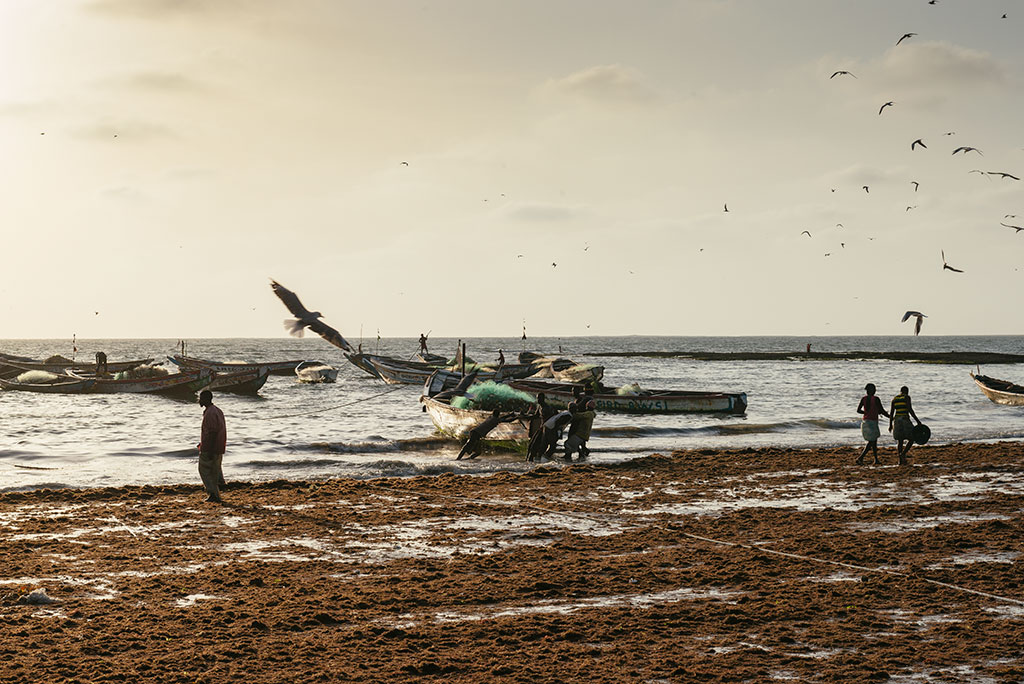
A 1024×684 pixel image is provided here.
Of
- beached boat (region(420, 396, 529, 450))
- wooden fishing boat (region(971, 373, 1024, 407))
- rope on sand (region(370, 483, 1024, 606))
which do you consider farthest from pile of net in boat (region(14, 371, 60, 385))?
wooden fishing boat (region(971, 373, 1024, 407))

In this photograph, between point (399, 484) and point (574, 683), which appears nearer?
point (574, 683)

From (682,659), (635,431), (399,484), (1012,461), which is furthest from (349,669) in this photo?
(635,431)

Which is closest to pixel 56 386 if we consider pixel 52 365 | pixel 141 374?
pixel 141 374

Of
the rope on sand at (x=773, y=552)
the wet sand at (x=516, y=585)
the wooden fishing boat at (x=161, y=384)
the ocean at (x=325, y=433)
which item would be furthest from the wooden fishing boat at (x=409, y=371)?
the wet sand at (x=516, y=585)

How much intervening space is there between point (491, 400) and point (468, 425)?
162 centimetres

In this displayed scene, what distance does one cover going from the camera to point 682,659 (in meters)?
6.89

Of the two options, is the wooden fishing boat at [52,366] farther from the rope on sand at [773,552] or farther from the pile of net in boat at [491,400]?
the rope on sand at [773,552]

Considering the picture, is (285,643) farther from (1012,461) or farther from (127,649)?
(1012,461)

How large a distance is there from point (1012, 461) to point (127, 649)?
1936cm

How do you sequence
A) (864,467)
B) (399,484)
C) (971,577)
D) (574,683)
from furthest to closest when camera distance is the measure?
1. (864,467)
2. (399,484)
3. (971,577)
4. (574,683)

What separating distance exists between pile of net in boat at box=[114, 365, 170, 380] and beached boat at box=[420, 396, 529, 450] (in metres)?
24.0

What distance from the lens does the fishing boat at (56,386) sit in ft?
156

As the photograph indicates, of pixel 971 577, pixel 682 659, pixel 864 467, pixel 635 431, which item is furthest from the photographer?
pixel 635 431

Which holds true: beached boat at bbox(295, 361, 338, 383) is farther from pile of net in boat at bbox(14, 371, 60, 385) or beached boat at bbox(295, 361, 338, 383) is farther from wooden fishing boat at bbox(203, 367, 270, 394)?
wooden fishing boat at bbox(203, 367, 270, 394)
